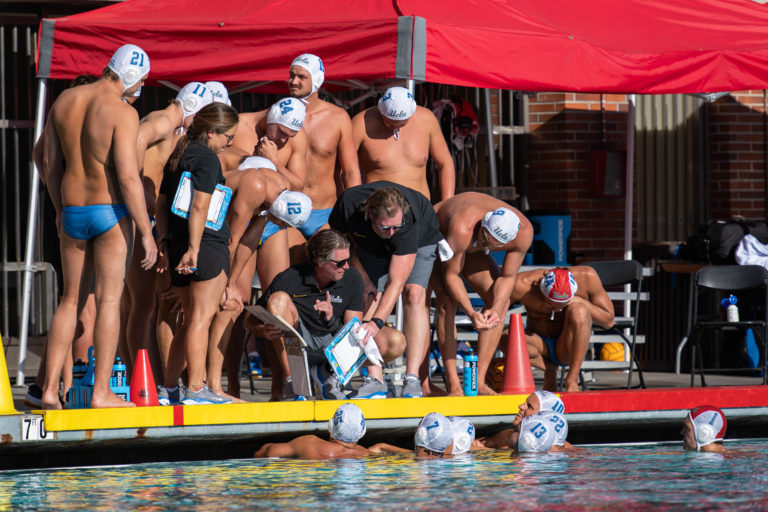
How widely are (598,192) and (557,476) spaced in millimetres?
6165

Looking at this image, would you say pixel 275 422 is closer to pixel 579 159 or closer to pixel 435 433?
pixel 435 433

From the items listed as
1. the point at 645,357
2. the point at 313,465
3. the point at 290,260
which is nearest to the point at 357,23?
the point at 290,260

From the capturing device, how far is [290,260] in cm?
830

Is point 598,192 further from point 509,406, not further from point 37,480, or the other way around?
point 37,480

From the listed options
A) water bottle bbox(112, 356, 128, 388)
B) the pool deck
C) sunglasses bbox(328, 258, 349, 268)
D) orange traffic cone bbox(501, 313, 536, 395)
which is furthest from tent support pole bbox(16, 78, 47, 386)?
orange traffic cone bbox(501, 313, 536, 395)

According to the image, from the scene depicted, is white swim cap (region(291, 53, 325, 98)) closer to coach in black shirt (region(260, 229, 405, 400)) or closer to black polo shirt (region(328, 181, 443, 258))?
black polo shirt (region(328, 181, 443, 258))

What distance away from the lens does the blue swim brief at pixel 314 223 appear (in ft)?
27.3

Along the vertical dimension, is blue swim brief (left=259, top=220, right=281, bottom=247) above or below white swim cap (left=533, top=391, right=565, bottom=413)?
above

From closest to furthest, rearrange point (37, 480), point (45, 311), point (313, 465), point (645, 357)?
point (37, 480) < point (313, 465) < point (45, 311) < point (645, 357)

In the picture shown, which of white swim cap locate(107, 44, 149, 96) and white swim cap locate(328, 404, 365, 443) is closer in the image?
white swim cap locate(107, 44, 149, 96)

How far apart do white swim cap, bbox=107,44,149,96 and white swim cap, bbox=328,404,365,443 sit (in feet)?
7.38

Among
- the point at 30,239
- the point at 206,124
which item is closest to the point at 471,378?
the point at 206,124

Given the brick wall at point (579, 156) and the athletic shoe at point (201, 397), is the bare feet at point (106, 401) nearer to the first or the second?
the athletic shoe at point (201, 397)

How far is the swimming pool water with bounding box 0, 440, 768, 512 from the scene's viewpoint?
5.80m
